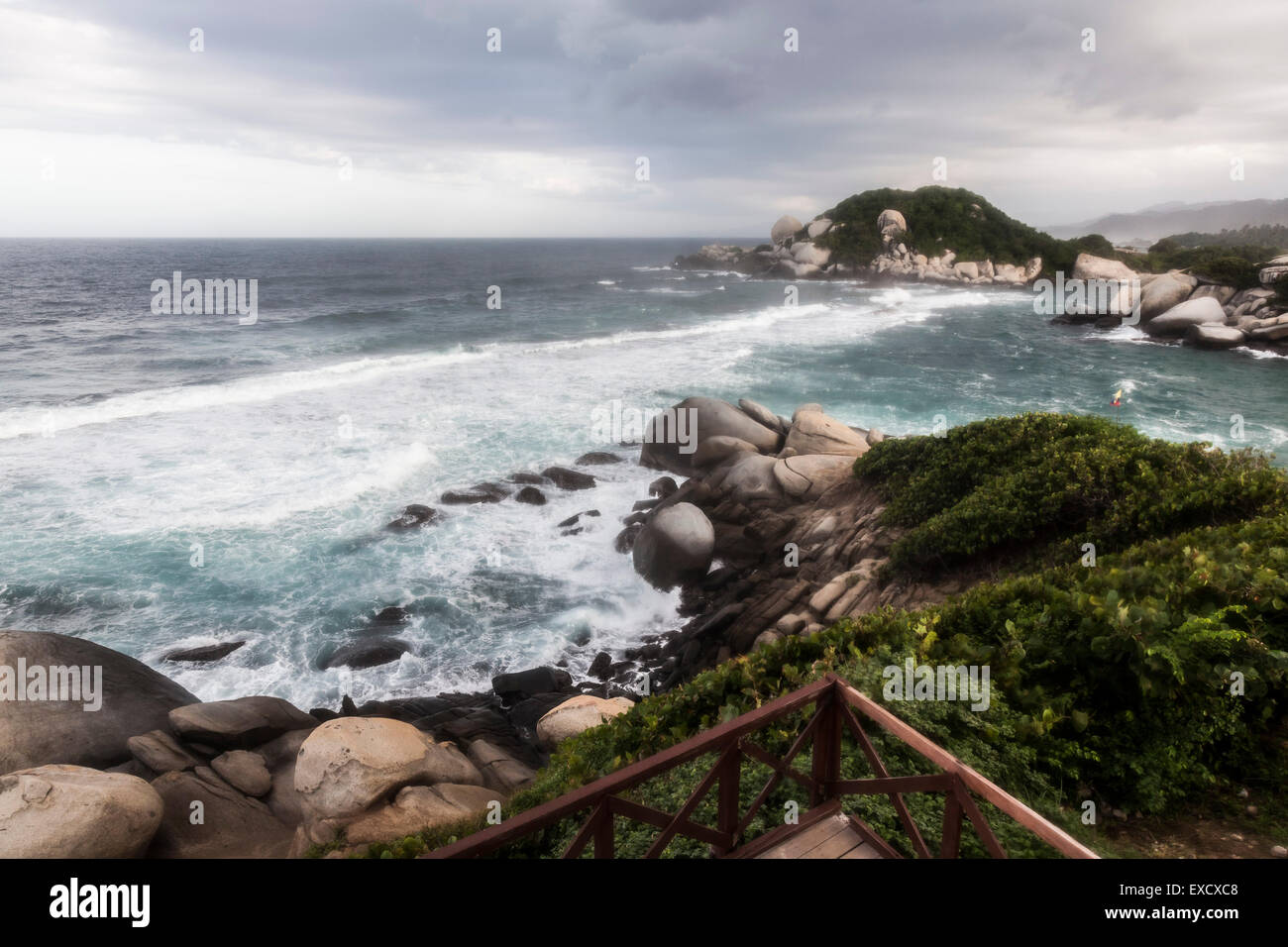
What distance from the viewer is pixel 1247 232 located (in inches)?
4117

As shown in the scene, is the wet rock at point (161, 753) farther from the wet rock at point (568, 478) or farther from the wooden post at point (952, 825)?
the wet rock at point (568, 478)

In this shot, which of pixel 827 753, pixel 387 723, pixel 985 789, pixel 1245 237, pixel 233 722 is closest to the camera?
pixel 985 789

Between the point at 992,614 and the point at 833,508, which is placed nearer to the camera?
the point at 992,614

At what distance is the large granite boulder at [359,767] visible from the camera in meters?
8.91

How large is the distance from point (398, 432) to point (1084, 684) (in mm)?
26178

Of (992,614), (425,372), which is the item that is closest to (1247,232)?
(425,372)

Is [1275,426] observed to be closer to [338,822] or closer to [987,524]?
[987,524]

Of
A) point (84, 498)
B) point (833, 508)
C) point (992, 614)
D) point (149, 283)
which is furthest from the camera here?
point (149, 283)

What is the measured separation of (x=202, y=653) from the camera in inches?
591

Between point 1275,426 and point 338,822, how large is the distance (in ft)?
120

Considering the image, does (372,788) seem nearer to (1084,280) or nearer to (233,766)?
(233,766)

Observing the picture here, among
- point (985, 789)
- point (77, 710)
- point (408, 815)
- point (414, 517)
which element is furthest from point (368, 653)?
point (985, 789)

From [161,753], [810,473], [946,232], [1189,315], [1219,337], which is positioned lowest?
[161,753]

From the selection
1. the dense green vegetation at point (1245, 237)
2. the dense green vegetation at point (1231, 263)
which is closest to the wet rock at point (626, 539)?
the dense green vegetation at point (1231, 263)
